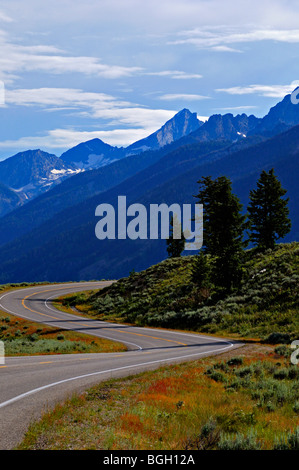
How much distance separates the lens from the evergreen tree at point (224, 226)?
4247 cm

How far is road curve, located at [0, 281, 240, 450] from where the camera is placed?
10.0 m

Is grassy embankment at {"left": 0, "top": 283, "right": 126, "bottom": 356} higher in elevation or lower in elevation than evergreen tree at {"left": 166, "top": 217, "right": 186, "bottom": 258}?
lower

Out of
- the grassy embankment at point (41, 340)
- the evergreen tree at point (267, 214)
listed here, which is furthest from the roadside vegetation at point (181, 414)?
the evergreen tree at point (267, 214)

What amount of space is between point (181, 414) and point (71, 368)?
26.7 feet

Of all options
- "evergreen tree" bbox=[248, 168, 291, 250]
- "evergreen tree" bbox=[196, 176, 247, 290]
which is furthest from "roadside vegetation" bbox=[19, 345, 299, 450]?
"evergreen tree" bbox=[248, 168, 291, 250]

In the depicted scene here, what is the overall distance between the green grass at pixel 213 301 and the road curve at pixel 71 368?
382 cm

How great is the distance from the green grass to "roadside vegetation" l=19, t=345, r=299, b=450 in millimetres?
13518

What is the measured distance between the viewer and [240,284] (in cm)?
4409

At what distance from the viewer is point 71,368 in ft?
56.8

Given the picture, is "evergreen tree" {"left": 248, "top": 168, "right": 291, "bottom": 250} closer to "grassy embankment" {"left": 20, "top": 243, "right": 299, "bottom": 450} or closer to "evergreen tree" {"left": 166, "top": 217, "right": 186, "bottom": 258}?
"grassy embankment" {"left": 20, "top": 243, "right": 299, "bottom": 450}

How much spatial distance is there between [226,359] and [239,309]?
18.2 meters

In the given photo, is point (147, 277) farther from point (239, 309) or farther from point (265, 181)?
point (239, 309)

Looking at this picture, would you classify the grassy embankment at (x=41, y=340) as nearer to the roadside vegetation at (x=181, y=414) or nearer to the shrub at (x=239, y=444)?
the roadside vegetation at (x=181, y=414)
